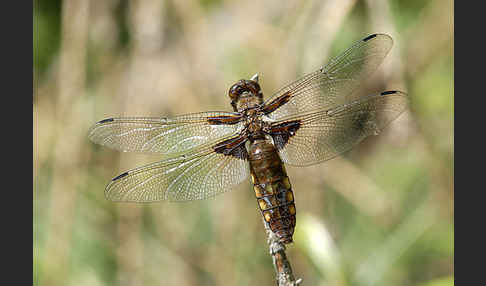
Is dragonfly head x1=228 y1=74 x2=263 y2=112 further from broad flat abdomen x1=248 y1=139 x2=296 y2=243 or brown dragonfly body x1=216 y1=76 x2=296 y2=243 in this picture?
broad flat abdomen x1=248 y1=139 x2=296 y2=243

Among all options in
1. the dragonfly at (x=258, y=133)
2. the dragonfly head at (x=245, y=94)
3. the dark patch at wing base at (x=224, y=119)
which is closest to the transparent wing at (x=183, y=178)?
the dragonfly at (x=258, y=133)

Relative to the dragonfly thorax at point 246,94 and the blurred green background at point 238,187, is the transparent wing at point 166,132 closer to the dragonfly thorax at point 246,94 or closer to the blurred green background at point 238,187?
the dragonfly thorax at point 246,94

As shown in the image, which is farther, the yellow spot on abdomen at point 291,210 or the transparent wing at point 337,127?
the transparent wing at point 337,127

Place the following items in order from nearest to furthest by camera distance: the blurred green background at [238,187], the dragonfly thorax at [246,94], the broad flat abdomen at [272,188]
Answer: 1. the broad flat abdomen at [272,188]
2. the dragonfly thorax at [246,94]
3. the blurred green background at [238,187]

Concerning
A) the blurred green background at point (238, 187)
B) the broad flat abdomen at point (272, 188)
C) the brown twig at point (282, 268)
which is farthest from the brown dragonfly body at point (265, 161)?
the blurred green background at point (238, 187)

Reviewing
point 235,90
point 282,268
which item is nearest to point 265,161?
point 235,90

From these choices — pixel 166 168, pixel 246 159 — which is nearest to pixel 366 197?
pixel 246 159

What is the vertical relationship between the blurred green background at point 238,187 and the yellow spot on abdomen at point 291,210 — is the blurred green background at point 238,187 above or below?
above

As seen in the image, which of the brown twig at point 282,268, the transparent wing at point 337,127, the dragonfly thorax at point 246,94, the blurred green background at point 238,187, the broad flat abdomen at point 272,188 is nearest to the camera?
the brown twig at point 282,268

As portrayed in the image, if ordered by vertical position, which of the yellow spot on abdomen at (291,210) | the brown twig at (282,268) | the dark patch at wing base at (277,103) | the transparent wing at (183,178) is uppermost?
the dark patch at wing base at (277,103)
